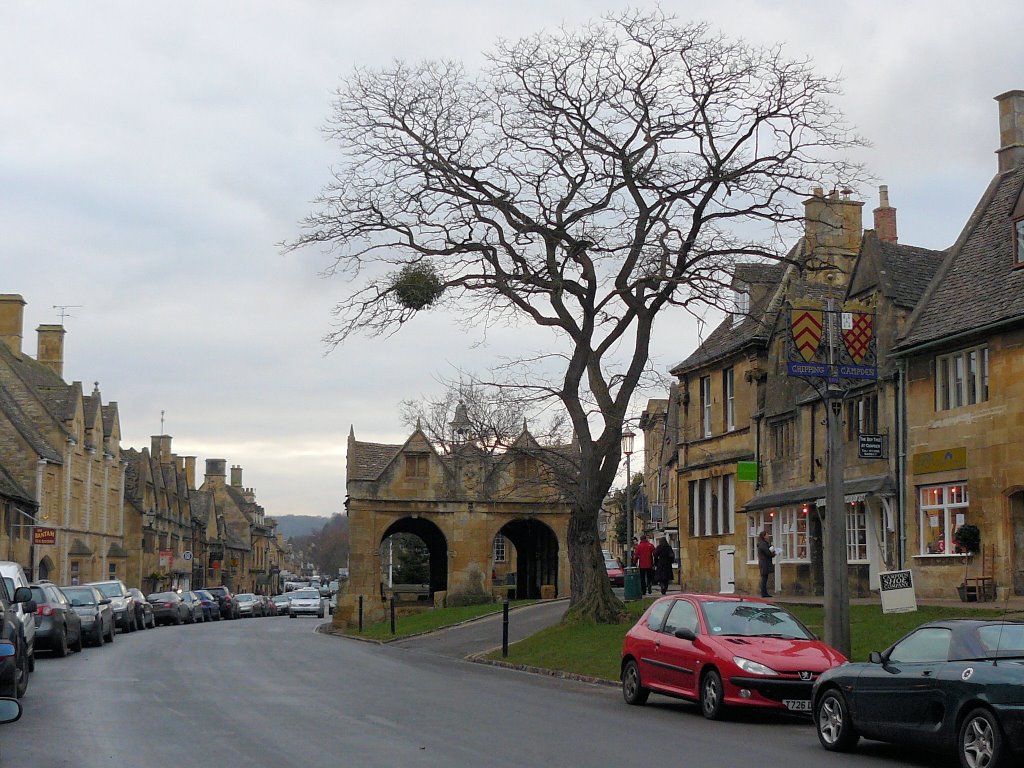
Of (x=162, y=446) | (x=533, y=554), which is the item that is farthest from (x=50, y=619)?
(x=162, y=446)

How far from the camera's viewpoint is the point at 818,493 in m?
32.9

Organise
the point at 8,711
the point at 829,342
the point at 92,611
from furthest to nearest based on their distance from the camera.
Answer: the point at 92,611 < the point at 829,342 < the point at 8,711

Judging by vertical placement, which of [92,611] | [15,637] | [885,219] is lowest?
[92,611]

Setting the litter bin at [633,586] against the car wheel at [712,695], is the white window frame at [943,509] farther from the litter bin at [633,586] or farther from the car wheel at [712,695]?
the car wheel at [712,695]

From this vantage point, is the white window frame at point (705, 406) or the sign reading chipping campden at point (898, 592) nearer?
the sign reading chipping campden at point (898, 592)

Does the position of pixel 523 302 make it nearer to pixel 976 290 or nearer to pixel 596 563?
pixel 596 563

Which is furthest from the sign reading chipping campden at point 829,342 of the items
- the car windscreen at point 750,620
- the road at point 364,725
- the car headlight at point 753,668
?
the road at point 364,725

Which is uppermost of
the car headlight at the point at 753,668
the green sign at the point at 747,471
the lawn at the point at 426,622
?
the green sign at the point at 747,471

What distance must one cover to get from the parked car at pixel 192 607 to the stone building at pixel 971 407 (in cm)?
3603

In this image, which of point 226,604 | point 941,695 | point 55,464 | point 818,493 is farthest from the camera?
point 226,604

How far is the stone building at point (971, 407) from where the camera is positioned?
25.7 meters

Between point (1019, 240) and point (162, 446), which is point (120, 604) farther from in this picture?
point (162, 446)

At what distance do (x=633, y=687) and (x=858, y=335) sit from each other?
6.60 meters

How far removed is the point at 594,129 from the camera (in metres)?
27.2
